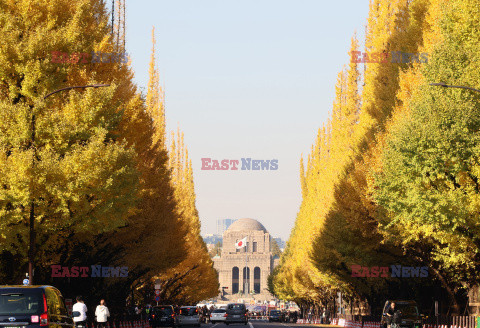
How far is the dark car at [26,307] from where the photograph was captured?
18031mm

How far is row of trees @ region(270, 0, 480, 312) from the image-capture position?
94.2 feet

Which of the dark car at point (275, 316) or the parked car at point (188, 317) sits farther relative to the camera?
the dark car at point (275, 316)

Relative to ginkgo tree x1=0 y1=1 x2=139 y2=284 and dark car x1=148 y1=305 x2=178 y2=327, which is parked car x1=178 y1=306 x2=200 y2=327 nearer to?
dark car x1=148 y1=305 x2=178 y2=327

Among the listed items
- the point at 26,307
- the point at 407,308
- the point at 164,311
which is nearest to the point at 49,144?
the point at 26,307

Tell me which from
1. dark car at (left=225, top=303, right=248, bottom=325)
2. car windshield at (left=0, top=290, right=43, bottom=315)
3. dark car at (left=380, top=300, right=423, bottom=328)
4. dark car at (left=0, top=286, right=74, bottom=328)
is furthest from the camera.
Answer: dark car at (left=225, top=303, right=248, bottom=325)

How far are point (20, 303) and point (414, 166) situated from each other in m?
15.9

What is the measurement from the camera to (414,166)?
97.0 ft

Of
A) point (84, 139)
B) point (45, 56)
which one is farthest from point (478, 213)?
point (45, 56)

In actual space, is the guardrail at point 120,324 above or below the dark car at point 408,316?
below

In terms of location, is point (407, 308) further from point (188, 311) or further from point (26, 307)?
point (188, 311)

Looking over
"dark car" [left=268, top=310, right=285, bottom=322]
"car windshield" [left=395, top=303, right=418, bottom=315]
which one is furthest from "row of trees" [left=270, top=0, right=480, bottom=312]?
"dark car" [left=268, top=310, right=285, bottom=322]

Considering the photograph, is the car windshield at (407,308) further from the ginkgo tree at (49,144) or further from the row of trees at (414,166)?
the ginkgo tree at (49,144)

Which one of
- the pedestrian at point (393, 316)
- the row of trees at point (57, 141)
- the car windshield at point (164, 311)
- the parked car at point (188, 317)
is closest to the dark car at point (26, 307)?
the row of trees at point (57, 141)

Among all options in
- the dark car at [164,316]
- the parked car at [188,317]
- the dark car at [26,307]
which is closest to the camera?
the dark car at [26,307]
